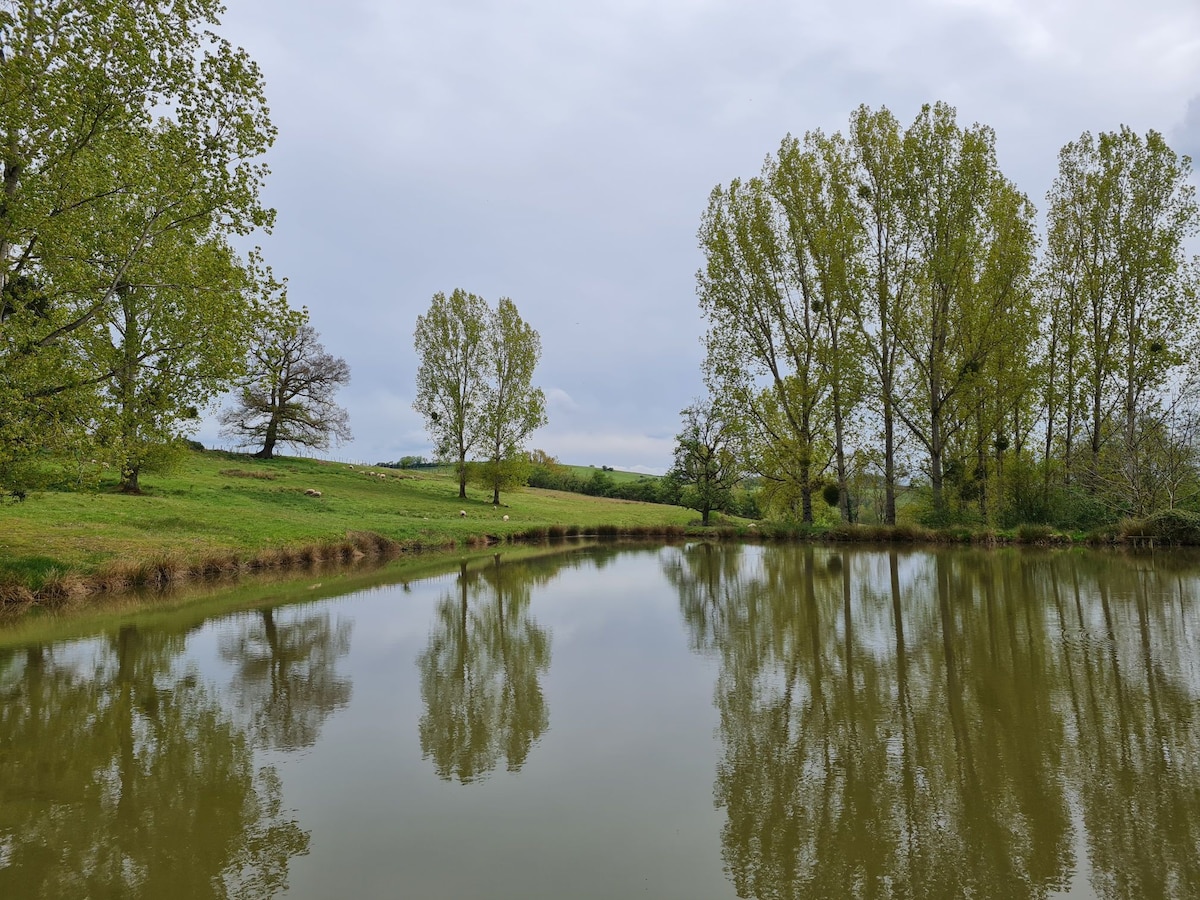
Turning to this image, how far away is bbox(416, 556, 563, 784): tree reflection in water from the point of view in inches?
175

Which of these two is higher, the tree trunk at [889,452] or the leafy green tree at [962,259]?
the leafy green tree at [962,259]

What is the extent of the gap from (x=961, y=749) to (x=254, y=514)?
24121mm

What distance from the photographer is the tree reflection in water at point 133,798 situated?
2934mm

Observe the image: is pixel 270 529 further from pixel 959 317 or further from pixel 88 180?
pixel 959 317

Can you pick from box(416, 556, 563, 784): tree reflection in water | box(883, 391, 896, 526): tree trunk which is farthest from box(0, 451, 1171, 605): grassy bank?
box(416, 556, 563, 784): tree reflection in water

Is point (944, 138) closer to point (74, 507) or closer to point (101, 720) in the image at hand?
point (101, 720)

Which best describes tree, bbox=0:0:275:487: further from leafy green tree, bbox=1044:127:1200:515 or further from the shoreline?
leafy green tree, bbox=1044:127:1200:515

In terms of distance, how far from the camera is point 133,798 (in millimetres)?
3748

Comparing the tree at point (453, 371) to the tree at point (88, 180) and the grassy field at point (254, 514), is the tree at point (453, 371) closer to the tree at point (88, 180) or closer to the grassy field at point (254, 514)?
the grassy field at point (254, 514)

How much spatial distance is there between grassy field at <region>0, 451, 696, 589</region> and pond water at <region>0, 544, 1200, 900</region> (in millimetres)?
7340

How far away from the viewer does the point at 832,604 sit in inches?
403

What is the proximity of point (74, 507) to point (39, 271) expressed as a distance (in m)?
9.49

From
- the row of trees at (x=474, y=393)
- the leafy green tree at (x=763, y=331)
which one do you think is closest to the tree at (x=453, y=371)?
the row of trees at (x=474, y=393)

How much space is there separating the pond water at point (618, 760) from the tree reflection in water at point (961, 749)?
0.07 feet
